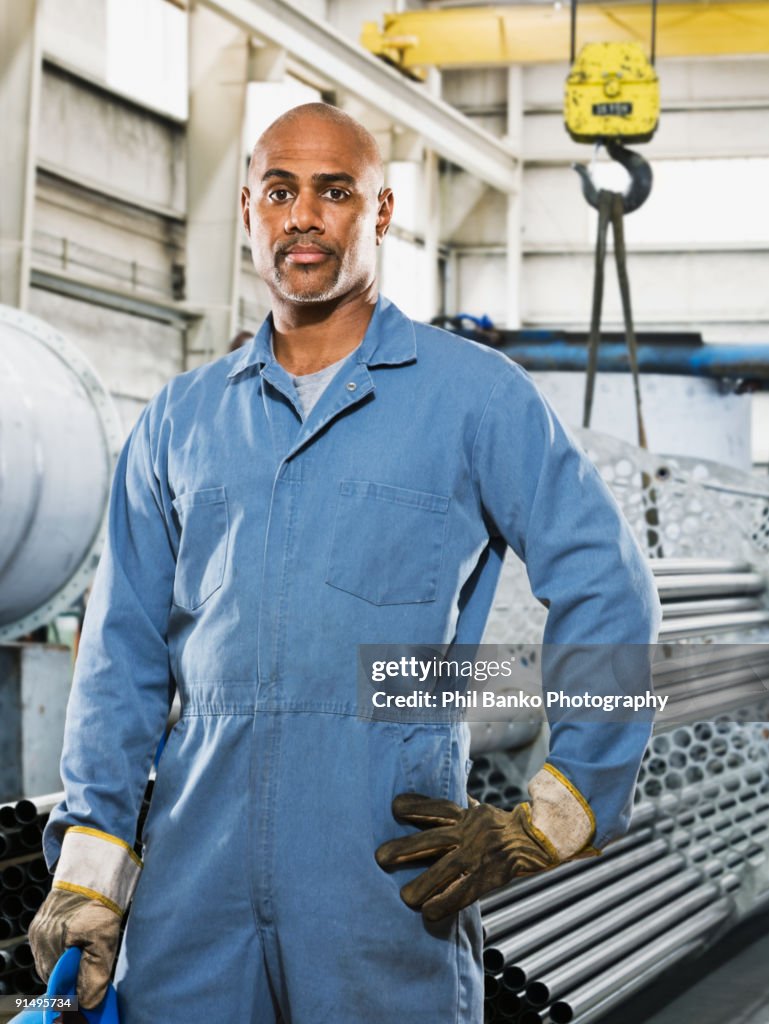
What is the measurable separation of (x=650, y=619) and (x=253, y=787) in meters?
0.43

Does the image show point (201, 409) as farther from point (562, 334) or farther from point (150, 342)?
point (150, 342)

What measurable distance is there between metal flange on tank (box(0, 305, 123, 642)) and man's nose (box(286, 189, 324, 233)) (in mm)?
2450

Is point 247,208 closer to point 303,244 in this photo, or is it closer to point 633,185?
point 303,244

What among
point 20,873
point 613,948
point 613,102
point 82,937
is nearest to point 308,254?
point 82,937

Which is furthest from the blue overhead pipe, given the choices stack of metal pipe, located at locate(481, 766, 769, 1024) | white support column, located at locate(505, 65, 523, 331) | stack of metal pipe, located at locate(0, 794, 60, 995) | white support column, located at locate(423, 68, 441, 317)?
stack of metal pipe, located at locate(0, 794, 60, 995)

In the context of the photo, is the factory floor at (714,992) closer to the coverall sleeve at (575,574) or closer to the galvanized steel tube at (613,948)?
the galvanized steel tube at (613,948)

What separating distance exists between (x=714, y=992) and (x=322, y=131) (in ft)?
7.84

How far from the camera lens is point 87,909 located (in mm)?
1402

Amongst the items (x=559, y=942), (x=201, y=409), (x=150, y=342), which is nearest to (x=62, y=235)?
(x=150, y=342)

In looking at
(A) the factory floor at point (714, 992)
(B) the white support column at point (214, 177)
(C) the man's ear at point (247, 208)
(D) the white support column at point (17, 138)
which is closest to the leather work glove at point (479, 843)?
(C) the man's ear at point (247, 208)

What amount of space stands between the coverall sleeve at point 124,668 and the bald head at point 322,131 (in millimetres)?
318

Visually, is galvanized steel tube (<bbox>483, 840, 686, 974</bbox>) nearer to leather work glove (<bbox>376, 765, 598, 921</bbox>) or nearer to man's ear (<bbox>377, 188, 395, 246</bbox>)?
leather work glove (<bbox>376, 765, 598, 921</bbox>)

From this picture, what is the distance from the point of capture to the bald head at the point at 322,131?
4.86 feet

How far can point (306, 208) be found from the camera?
4.79ft
